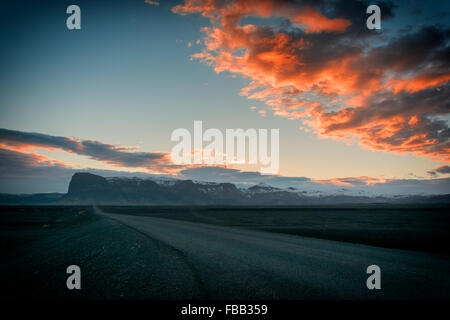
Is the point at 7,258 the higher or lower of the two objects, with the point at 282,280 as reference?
lower

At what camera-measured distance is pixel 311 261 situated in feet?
33.0

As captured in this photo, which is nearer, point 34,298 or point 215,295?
point 215,295

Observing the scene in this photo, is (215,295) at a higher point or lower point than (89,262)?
higher

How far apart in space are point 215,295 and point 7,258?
19097 millimetres

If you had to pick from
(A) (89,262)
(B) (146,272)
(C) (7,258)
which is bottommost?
(C) (7,258)

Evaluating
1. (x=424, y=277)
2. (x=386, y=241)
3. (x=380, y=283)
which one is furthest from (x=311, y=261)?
(x=386, y=241)

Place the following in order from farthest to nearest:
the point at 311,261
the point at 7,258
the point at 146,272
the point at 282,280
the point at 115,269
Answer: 1. the point at 7,258
2. the point at 311,261
3. the point at 115,269
4. the point at 146,272
5. the point at 282,280
